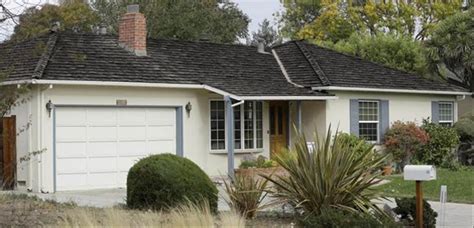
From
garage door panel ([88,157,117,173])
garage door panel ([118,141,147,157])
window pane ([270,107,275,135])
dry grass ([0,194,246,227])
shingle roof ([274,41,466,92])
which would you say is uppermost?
shingle roof ([274,41,466,92])

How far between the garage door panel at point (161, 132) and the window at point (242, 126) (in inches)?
66.7

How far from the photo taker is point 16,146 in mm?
20547

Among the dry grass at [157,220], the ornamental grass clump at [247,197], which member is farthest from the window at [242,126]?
the dry grass at [157,220]

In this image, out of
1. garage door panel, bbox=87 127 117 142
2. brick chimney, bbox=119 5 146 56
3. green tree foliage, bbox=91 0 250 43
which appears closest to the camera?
garage door panel, bbox=87 127 117 142

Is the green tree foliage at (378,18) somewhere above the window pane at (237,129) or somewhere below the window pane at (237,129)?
above

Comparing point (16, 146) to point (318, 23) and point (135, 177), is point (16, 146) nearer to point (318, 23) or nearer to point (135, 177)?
point (135, 177)

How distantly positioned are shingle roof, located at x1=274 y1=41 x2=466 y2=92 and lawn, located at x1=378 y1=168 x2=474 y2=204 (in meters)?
4.35

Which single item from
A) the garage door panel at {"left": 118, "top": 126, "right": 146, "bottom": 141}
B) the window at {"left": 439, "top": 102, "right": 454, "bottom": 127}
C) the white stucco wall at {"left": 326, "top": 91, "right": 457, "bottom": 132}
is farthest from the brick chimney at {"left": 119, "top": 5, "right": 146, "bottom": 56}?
the window at {"left": 439, "top": 102, "right": 454, "bottom": 127}

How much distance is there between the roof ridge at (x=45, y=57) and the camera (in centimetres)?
1967

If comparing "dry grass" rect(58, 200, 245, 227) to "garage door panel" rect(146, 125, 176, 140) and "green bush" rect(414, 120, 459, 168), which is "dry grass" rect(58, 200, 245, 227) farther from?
"green bush" rect(414, 120, 459, 168)

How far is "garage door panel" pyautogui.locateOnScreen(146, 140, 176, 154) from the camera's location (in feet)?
72.8

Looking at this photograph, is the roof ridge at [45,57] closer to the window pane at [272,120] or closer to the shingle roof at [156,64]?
the shingle roof at [156,64]

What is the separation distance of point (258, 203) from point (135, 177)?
239 centimetres

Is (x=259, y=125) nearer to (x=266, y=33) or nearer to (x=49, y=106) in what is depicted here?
(x=49, y=106)
